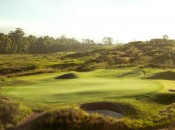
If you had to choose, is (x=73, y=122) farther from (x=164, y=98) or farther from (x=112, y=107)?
(x=164, y=98)

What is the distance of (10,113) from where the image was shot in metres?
22.5

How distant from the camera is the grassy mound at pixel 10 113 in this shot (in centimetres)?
2169

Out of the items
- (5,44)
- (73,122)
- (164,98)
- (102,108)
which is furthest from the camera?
(5,44)

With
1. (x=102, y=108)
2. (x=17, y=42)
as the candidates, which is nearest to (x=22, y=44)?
(x=17, y=42)

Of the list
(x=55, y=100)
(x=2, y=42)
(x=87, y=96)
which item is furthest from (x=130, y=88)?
(x=2, y=42)

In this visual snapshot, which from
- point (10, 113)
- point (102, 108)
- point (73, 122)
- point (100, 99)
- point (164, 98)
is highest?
point (100, 99)

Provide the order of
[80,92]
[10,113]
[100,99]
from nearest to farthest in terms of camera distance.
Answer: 1. [10,113]
2. [100,99]
3. [80,92]

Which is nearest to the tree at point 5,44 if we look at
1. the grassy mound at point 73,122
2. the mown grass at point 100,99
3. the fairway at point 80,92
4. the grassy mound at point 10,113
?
the mown grass at point 100,99

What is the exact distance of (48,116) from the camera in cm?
2127

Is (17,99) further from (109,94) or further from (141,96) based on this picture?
(141,96)

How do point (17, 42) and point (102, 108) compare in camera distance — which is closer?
point (102, 108)

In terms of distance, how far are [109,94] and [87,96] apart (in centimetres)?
191

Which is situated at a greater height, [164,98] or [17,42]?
[17,42]

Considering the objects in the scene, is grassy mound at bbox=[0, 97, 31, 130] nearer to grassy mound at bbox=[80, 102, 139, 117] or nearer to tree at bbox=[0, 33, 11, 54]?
grassy mound at bbox=[80, 102, 139, 117]
